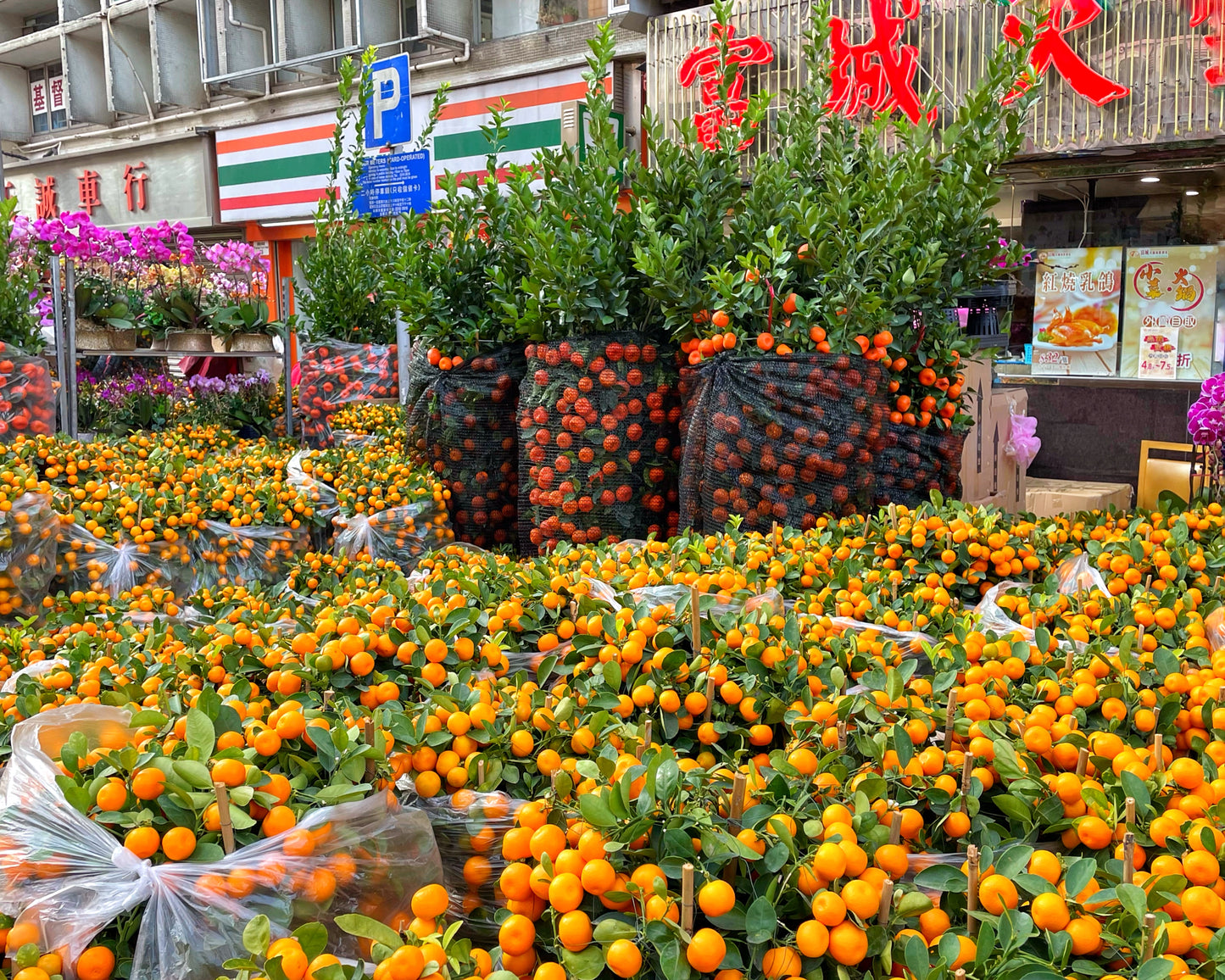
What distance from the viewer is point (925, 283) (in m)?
3.66

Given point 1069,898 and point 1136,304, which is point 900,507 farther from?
point 1136,304

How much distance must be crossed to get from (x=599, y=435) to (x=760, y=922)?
2855mm

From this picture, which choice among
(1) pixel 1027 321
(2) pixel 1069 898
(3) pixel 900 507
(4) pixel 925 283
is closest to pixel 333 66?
(1) pixel 1027 321

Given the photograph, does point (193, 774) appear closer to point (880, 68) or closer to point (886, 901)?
point (886, 901)

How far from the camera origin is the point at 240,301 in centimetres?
646

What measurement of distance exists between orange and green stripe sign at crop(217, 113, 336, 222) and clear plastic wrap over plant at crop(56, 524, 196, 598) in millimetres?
8417

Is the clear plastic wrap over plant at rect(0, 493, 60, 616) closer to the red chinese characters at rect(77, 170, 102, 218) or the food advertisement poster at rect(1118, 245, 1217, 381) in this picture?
the food advertisement poster at rect(1118, 245, 1217, 381)

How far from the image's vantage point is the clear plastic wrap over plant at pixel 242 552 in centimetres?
409

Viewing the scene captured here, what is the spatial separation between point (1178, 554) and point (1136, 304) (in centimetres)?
538

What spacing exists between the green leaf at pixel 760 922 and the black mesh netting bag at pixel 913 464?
2.67 metres

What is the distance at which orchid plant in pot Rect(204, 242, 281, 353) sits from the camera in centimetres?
627

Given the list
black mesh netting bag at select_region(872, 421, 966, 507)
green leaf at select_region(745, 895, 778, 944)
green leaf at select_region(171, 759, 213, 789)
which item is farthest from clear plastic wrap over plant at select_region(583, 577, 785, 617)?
black mesh netting bag at select_region(872, 421, 966, 507)

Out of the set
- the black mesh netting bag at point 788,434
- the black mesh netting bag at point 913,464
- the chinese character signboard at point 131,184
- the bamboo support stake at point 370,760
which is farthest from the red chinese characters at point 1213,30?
the chinese character signboard at point 131,184

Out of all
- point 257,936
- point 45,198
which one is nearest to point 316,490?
point 257,936
